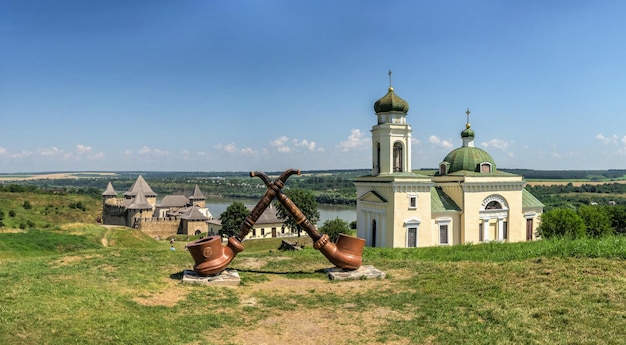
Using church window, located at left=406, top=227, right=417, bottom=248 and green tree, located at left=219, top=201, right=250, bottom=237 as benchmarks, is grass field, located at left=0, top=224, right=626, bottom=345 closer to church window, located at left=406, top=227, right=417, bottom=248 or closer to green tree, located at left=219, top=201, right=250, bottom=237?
church window, located at left=406, top=227, right=417, bottom=248

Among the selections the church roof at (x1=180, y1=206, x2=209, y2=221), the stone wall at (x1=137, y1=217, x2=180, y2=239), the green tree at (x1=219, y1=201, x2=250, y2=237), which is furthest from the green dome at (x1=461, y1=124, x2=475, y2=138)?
the stone wall at (x1=137, y1=217, x2=180, y2=239)

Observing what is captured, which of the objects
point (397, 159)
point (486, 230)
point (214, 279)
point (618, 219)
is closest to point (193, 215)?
point (397, 159)

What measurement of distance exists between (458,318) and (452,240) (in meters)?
18.6

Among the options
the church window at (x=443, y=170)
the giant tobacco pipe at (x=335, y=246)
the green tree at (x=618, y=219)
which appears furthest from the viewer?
the green tree at (x=618, y=219)

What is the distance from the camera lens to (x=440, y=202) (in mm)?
28250

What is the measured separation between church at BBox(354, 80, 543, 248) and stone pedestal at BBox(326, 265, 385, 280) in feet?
35.0

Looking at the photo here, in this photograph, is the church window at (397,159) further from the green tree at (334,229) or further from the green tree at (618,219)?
the green tree at (618,219)

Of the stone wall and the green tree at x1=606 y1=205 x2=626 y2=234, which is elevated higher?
the green tree at x1=606 y1=205 x2=626 y2=234

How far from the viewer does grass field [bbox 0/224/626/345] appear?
29.9 ft

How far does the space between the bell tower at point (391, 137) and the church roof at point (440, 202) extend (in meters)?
2.20

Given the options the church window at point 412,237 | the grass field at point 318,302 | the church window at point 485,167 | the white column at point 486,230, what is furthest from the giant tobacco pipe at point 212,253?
the church window at point 485,167

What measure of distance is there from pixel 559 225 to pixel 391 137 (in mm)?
13369

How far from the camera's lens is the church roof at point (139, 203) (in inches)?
2486

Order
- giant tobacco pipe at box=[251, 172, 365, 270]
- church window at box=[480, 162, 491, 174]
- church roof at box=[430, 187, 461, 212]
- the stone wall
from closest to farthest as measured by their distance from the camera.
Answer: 1. giant tobacco pipe at box=[251, 172, 365, 270]
2. church roof at box=[430, 187, 461, 212]
3. church window at box=[480, 162, 491, 174]
4. the stone wall
